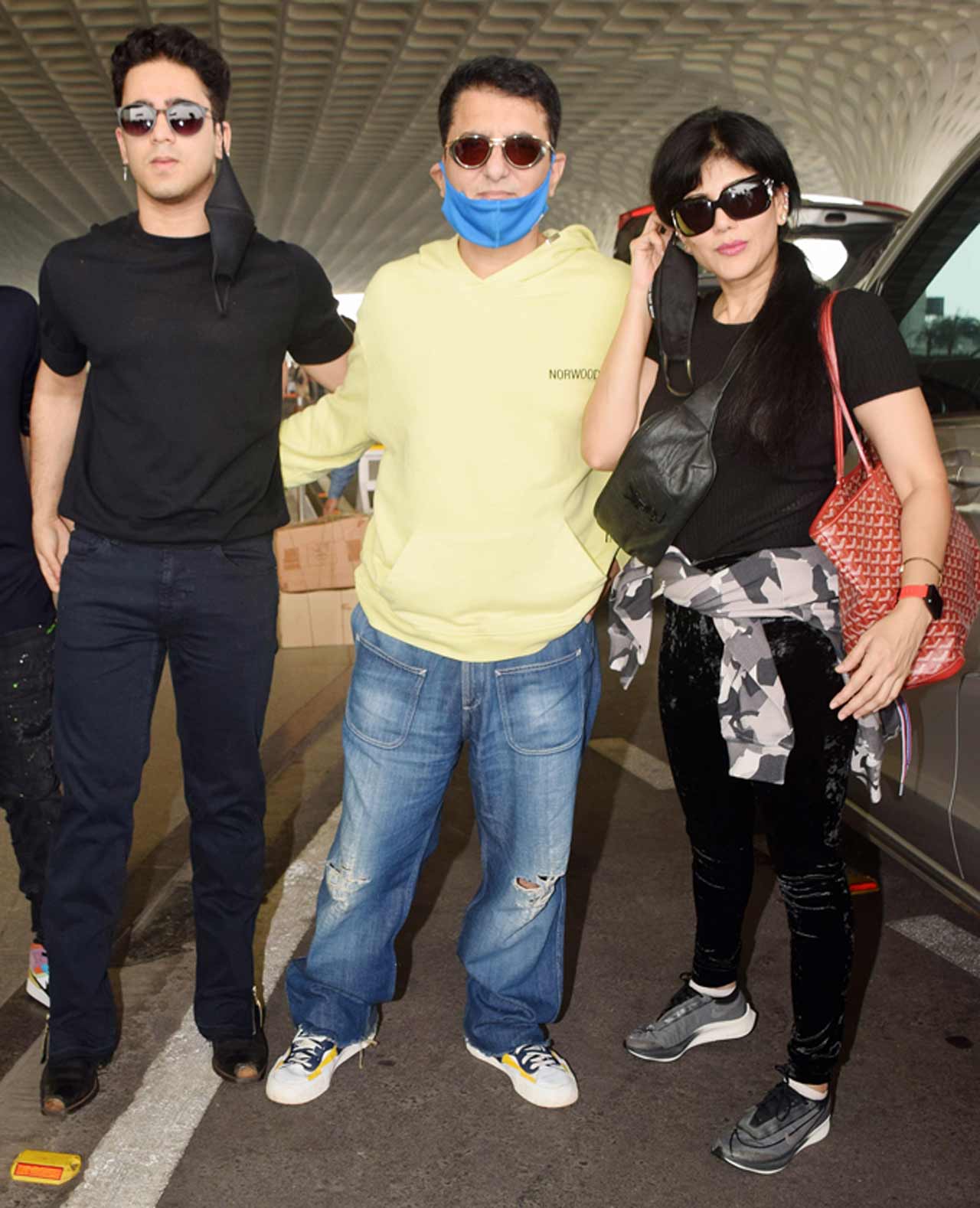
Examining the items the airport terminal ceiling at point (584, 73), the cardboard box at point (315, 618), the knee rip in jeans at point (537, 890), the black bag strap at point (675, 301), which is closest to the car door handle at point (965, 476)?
the black bag strap at point (675, 301)

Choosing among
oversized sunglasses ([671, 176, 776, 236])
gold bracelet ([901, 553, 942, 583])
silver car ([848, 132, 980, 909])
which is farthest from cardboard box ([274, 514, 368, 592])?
gold bracelet ([901, 553, 942, 583])

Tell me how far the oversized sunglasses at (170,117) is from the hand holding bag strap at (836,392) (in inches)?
51.0

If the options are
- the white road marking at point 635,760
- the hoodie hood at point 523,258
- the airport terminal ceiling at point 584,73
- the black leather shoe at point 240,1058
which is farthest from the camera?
the airport terminal ceiling at point 584,73

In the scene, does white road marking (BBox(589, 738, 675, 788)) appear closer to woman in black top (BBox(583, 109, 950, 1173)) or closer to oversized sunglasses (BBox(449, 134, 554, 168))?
woman in black top (BBox(583, 109, 950, 1173))

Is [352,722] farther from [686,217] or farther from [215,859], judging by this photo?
[686,217]

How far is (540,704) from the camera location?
8.55ft

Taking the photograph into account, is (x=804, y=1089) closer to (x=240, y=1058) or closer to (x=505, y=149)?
(x=240, y=1058)

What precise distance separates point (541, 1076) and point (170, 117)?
215 centimetres

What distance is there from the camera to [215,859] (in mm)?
2811

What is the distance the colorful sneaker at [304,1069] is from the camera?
2758 millimetres

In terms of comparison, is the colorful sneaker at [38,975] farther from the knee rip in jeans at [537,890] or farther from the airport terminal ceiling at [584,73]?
the airport terminal ceiling at [584,73]

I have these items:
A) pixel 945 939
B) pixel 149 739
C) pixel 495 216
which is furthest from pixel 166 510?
pixel 945 939

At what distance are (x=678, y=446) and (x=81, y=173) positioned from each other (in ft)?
220

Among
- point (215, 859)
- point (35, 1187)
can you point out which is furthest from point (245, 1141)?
point (215, 859)
